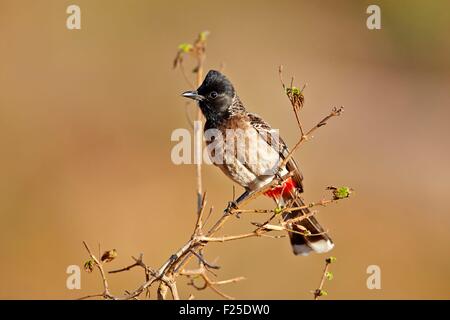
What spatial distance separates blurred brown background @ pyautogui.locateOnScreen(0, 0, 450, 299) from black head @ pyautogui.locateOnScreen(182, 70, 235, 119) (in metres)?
1.78

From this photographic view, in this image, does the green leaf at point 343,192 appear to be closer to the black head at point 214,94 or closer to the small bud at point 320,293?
the small bud at point 320,293

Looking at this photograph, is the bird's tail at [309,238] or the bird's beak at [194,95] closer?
the bird's beak at [194,95]

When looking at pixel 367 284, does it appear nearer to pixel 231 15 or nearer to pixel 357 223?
pixel 357 223

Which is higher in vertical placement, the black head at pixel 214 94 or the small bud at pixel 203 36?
the small bud at pixel 203 36

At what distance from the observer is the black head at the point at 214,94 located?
400 cm

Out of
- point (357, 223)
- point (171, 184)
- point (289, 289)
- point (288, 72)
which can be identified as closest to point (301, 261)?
point (289, 289)

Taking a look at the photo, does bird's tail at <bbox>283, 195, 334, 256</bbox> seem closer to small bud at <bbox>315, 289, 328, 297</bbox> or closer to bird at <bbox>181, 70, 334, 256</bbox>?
bird at <bbox>181, 70, 334, 256</bbox>

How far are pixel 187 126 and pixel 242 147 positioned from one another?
12.1 ft

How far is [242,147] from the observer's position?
157 inches

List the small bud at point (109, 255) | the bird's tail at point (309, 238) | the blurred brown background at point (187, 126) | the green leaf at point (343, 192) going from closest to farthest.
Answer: the small bud at point (109, 255), the green leaf at point (343, 192), the bird's tail at point (309, 238), the blurred brown background at point (187, 126)

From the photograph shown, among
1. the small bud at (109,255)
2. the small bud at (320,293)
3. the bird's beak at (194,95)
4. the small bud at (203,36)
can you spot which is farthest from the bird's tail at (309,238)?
the small bud at (109,255)

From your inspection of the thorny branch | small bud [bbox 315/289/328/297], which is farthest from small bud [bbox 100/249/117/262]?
small bud [bbox 315/289/328/297]

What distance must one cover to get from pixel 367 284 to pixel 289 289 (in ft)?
2.41

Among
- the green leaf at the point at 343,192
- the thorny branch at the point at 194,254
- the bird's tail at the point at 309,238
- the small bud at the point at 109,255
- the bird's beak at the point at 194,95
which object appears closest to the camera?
the thorny branch at the point at 194,254
